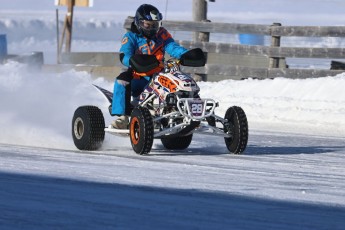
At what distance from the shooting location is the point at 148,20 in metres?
12.2

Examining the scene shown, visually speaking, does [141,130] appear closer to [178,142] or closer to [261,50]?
[178,142]

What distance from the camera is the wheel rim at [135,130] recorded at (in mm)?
11711

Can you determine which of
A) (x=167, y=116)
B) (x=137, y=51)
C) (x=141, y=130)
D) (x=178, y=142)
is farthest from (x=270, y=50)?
(x=141, y=130)

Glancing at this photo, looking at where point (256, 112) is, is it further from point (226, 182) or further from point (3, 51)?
point (3, 51)

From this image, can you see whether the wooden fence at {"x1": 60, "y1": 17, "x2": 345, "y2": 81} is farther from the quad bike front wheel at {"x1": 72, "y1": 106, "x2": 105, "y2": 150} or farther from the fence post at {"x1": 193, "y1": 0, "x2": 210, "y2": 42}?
the quad bike front wheel at {"x1": 72, "y1": 106, "x2": 105, "y2": 150}

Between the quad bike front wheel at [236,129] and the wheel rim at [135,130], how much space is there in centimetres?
100

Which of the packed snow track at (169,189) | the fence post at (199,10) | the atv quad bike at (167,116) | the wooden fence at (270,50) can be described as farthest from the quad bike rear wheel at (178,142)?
the fence post at (199,10)

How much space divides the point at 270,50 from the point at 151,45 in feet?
31.1

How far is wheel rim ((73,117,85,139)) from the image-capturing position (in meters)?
12.4

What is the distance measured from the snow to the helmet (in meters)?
1.35

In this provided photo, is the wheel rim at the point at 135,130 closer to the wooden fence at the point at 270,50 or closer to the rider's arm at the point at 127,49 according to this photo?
the rider's arm at the point at 127,49

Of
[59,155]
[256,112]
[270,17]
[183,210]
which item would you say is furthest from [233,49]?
[270,17]

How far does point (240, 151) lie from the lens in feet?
39.4

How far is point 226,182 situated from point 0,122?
5263mm
